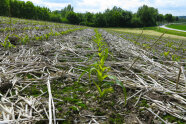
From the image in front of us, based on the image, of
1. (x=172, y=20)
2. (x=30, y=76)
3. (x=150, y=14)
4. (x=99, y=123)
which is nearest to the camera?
(x=99, y=123)

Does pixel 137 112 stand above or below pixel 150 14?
below

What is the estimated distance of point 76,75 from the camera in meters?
2.60

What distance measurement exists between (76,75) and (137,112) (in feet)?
4.43

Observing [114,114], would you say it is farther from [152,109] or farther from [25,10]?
[25,10]

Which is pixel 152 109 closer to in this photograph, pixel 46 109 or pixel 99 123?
pixel 99 123

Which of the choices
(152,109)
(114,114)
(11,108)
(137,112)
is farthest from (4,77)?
(152,109)

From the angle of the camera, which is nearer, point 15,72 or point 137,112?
point 137,112

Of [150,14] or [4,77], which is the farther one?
[150,14]

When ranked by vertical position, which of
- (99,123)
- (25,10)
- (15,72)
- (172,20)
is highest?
(172,20)

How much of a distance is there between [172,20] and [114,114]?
7422 inches

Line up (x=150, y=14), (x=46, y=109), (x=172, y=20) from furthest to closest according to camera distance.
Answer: (x=172, y=20)
(x=150, y=14)
(x=46, y=109)

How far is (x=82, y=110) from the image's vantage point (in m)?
1.71

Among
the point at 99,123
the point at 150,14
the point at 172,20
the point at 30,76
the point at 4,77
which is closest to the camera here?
the point at 99,123

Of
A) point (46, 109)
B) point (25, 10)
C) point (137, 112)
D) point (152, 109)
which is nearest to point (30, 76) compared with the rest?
point (46, 109)
